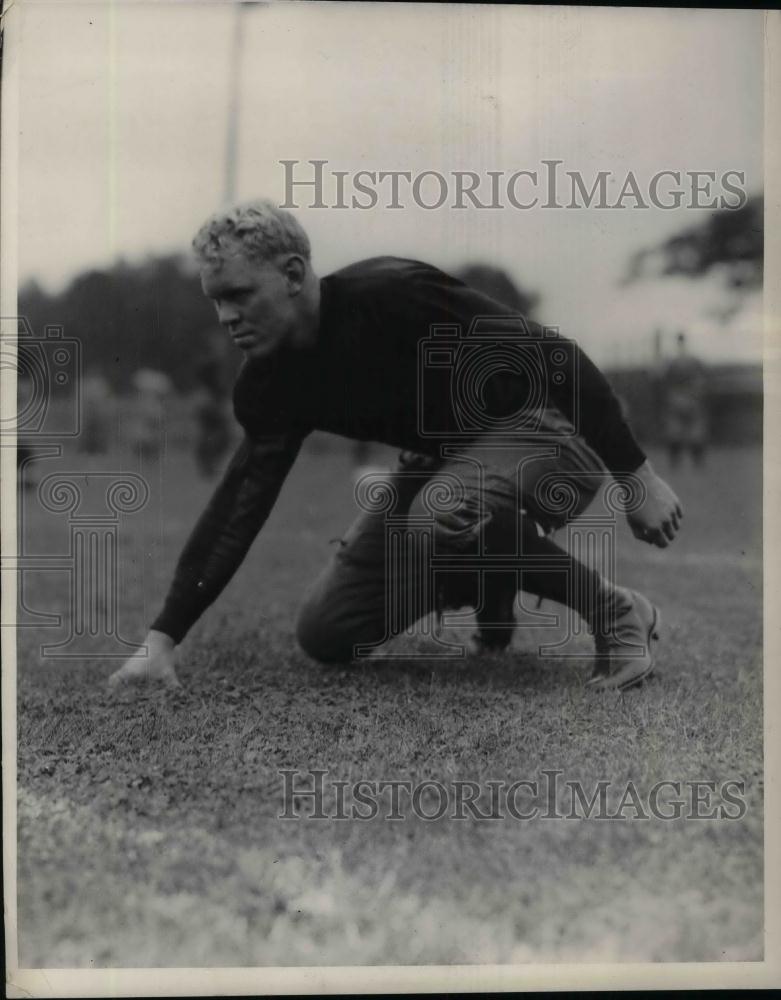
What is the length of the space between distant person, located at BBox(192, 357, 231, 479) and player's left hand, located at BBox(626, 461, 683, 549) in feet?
4.57

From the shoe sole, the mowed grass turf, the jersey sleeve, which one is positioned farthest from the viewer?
the jersey sleeve

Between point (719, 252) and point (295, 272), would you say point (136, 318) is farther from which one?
point (719, 252)

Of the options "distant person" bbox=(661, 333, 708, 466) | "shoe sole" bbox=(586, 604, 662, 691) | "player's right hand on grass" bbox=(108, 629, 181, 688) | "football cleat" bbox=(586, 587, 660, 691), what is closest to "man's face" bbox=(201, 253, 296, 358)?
"player's right hand on grass" bbox=(108, 629, 181, 688)

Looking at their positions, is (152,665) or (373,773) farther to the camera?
(152,665)

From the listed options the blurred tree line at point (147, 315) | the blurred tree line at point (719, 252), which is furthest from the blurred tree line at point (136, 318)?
the blurred tree line at point (719, 252)

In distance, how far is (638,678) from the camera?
11.7 ft

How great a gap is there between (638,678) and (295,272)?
5.78ft

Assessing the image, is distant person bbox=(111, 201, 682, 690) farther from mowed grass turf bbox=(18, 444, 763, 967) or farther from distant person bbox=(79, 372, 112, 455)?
distant person bbox=(79, 372, 112, 455)

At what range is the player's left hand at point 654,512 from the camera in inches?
140

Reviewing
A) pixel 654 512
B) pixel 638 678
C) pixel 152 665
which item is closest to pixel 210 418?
pixel 152 665

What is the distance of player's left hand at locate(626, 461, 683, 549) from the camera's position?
357 centimetres

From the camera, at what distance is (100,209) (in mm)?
3391

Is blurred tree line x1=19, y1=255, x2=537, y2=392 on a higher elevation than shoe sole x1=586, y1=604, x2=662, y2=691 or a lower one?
higher

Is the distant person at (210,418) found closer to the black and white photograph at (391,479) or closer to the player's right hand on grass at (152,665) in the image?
the black and white photograph at (391,479)
